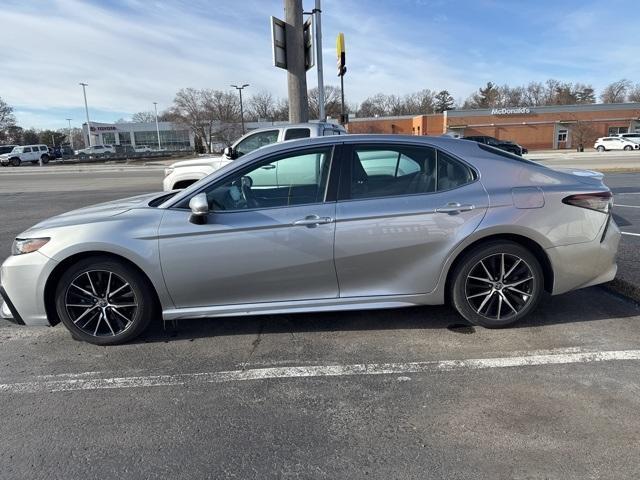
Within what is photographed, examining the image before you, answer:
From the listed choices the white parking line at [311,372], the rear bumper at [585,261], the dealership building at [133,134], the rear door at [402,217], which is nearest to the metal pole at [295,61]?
the rear door at [402,217]

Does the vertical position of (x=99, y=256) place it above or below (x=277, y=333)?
above

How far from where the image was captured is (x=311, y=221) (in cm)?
355

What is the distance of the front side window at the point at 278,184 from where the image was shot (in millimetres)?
3691

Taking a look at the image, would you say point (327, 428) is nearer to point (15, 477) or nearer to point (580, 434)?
point (580, 434)

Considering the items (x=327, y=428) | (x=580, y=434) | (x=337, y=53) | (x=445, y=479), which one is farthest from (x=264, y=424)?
(x=337, y=53)

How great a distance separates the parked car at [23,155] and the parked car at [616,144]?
57.4 metres

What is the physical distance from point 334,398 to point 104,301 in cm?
214

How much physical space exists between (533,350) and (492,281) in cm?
63

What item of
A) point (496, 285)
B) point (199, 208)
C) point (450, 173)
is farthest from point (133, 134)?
point (496, 285)

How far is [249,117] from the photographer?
8788 centimetres

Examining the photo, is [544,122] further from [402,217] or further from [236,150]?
[402,217]

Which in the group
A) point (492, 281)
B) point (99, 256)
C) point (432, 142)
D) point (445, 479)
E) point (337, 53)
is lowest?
point (445, 479)

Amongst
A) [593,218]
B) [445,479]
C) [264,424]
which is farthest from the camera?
[593,218]

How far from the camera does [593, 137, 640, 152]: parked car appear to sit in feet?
136
